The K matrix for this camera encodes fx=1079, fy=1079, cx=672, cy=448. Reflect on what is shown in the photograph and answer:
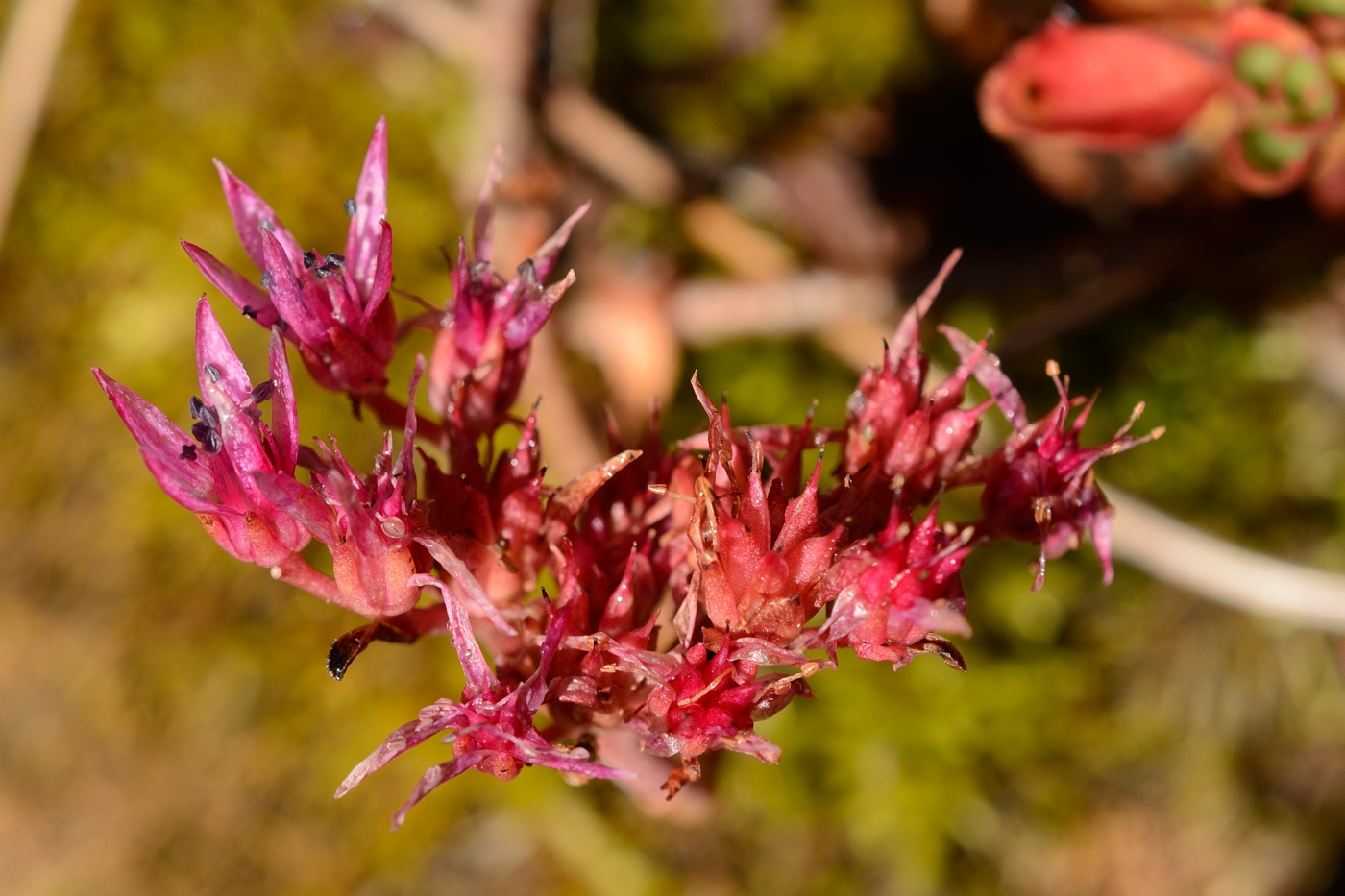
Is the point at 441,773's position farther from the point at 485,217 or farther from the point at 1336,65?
the point at 1336,65

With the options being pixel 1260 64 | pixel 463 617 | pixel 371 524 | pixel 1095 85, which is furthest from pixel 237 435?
pixel 1260 64

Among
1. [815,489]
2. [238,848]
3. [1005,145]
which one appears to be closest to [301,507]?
[815,489]

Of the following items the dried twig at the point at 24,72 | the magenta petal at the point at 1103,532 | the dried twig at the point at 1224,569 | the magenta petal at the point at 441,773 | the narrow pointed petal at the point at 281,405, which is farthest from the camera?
Result: the dried twig at the point at 24,72

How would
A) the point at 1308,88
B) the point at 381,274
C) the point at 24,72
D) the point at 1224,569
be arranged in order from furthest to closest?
the point at 24,72, the point at 1224,569, the point at 1308,88, the point at 381,274

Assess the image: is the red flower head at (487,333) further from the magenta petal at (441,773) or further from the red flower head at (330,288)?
the magenta petal at (441,773)

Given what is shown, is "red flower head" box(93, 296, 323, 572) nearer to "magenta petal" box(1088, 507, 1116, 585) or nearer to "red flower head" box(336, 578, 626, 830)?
"red flower head" box(336, 578, 626, 830)

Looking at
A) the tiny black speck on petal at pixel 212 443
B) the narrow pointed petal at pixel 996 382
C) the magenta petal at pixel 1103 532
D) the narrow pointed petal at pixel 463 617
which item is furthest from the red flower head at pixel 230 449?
the magenta petal at pixel 1103 532

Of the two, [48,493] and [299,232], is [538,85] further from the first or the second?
[48,493]
